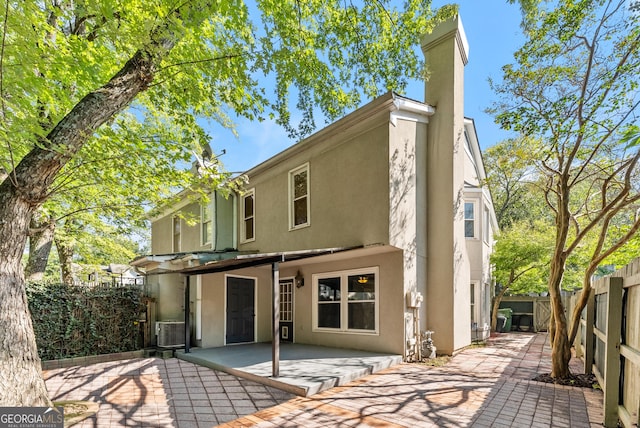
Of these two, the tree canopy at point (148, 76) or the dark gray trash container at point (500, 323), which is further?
the dark gray trash container at point (500, 323)

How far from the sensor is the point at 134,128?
31.0ft

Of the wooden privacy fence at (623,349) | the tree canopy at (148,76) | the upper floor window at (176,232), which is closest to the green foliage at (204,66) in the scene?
the tree canopy at (148,76)

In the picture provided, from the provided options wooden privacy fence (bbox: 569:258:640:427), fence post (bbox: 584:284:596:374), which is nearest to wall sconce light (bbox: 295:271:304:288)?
fence post (bbox: 584:284:596:374)

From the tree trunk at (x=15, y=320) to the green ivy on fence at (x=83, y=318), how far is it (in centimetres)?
449

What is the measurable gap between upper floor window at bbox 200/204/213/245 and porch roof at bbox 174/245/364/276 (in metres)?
3.16

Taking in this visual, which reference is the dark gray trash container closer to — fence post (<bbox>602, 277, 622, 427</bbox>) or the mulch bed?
the mulch bed

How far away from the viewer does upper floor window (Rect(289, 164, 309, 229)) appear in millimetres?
Answer: 10039

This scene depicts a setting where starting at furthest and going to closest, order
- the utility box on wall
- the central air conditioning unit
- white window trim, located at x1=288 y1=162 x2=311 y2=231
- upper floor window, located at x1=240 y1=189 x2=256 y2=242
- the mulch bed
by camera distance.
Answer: upper floor window, located at x1=240 y1=189 x2=256 y2=242 < white window trim, located at x1=288 y1=162 x2=311 y2=231 < the central air conditioning unit < the utility box on wall < the mulch bed

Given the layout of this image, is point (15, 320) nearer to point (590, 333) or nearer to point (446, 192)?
point (446, 192)

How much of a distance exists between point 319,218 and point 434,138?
12.1 ft

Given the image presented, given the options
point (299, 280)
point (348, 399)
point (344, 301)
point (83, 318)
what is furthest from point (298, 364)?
point (83, 318)

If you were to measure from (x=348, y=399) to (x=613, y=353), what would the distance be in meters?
3.62

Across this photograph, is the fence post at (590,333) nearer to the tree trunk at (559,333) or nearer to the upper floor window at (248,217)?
the tree trunk at (559,333)

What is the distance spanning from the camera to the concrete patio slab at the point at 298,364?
6.06 m
